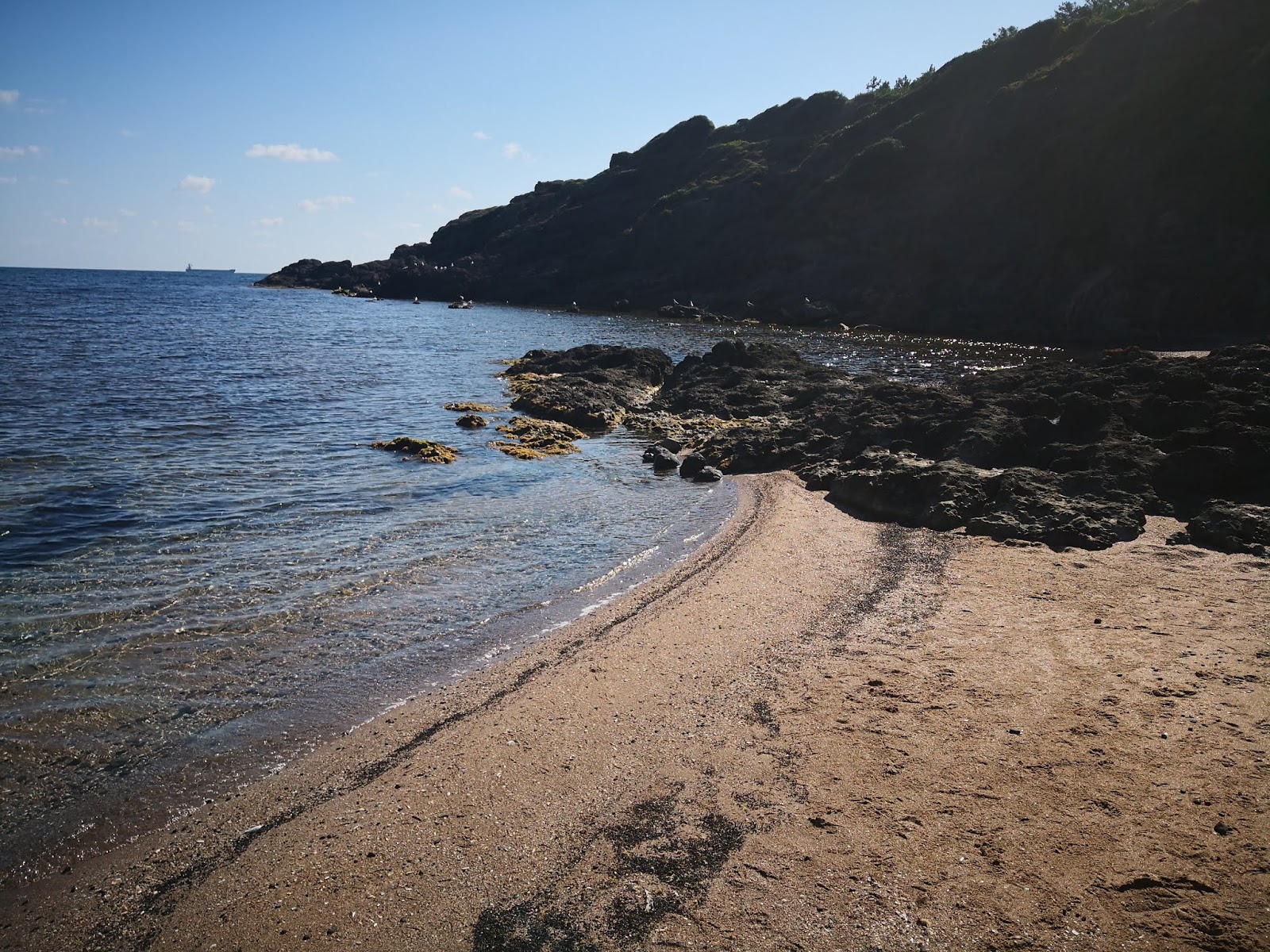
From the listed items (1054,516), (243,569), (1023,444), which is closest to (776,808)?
(1054,516)

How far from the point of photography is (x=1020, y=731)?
652cm

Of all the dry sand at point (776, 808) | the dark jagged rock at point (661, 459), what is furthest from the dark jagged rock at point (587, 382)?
the dry sand at point (776, 808)

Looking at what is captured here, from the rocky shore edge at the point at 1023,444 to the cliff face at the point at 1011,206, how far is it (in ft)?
84.1

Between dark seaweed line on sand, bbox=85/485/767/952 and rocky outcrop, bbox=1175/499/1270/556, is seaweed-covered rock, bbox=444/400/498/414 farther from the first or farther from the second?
rocky outcrop, bbox=1175/499/1270/556

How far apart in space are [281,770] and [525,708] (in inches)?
87.1

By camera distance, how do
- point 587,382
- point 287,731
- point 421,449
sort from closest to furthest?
1. point 287,731
2. point 421,449
3. point 587,382

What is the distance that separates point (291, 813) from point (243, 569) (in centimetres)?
605

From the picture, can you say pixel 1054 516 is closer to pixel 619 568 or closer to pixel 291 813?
pixel 619 568

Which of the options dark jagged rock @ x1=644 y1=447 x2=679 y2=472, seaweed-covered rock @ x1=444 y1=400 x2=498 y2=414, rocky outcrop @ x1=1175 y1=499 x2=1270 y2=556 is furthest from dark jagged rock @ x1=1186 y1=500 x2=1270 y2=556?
seaweed-covered rock @ x1=444 y1=400 x2=498 y2=414

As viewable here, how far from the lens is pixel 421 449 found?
747 inches

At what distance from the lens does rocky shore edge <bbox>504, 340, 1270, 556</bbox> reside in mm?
12195

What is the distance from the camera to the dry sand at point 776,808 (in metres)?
4.74

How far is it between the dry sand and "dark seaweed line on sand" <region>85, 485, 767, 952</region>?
2cm

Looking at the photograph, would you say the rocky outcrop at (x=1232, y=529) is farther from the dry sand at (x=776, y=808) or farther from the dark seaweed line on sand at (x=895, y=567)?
the dark seaweed line on sand at (x=895, y=567)
